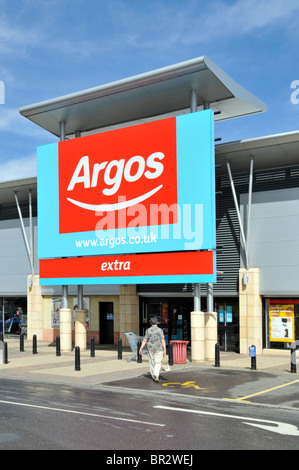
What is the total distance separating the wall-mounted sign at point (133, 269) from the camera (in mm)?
20875

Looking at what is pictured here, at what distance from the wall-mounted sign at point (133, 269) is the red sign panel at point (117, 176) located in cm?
145

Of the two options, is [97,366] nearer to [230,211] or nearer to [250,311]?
[250,311]

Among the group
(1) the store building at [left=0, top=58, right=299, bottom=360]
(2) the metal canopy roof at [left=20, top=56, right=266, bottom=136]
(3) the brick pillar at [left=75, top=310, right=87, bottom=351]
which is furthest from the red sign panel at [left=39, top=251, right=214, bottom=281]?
(2) the metal canopy roof at [left=20, top=56, right=266, bottom=136]

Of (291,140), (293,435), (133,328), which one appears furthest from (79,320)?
(293,435)

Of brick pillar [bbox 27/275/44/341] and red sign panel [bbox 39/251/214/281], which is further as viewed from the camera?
brick pillar [bbox 27/275/44/341]

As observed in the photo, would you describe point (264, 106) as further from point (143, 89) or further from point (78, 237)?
point (78, 237)

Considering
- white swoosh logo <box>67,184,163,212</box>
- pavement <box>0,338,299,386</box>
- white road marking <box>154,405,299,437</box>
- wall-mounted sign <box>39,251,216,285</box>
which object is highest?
white swoosh logo <box>67,184,163,212</box>

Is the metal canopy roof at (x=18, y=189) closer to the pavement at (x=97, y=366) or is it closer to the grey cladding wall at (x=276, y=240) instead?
the pavement at (x=97, y=366)

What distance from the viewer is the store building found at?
22.2m

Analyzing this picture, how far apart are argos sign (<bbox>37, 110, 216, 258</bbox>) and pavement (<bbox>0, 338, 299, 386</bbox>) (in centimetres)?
450

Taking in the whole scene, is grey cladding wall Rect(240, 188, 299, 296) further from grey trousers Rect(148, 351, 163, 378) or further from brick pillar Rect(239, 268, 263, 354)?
grey trousers Rect(148, 351, 163, 378)

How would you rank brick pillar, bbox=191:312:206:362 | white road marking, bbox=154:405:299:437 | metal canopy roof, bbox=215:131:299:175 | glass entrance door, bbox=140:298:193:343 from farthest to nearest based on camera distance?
glass entrance door, bbox=140:298:193:343, metal canopy roof, bbox=215:131:299:175, brick pillar, bbox=191:312:206:362, white road marking, bbox=154:405:299:437

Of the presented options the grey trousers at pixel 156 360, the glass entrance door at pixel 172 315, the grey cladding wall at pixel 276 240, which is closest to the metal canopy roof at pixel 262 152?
the grey cladding wall at pixel 276 240
